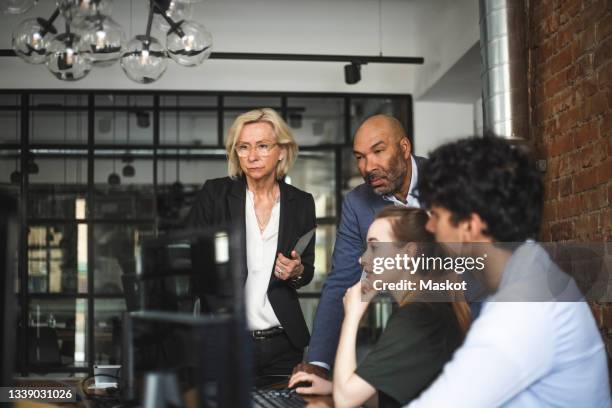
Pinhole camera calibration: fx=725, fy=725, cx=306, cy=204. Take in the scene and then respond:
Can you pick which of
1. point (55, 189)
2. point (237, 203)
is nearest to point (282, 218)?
point (237, 203)

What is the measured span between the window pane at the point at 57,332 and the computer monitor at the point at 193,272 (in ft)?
15.9

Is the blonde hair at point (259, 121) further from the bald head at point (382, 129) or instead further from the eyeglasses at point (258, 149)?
the bald head at point (382, 129)

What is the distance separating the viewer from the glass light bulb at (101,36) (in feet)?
8.20

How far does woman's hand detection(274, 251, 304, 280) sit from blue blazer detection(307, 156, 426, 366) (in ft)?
0.35

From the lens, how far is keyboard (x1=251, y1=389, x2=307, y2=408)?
1.47m

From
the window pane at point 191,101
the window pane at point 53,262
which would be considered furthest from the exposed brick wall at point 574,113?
the window pane at point 53,262

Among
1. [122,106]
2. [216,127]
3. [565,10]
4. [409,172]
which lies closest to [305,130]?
[216,127]

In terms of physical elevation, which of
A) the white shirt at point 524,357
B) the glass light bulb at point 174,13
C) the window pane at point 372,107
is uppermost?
the window pane at point 372,107

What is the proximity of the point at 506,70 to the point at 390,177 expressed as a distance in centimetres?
118

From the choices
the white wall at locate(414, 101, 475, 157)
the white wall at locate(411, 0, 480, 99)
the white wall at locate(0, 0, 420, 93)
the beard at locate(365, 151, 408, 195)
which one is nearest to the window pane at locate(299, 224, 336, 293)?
the white wall at locate(414, 101, 475, 157)

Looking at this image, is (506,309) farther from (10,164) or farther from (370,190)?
(10,164)

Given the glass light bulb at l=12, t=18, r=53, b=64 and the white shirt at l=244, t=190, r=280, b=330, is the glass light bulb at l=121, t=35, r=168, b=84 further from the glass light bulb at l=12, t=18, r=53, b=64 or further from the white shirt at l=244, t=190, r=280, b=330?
the white shirt at l=244, t=190, r=280, b=330

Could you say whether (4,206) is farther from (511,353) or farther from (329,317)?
(329,317)

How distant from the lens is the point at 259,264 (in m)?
2.26
